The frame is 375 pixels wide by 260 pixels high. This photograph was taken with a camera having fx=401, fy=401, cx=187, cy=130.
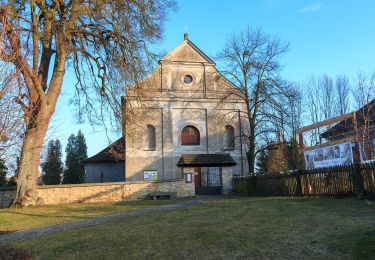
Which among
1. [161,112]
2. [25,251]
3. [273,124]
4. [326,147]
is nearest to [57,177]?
[161,112]

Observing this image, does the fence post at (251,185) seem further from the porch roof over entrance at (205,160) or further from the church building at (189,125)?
the church building at (189,125)

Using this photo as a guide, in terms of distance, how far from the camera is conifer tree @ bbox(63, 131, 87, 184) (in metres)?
54.7

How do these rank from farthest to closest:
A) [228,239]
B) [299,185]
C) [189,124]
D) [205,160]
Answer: [189,124]
[205,160]
[299,185]
[228,239]

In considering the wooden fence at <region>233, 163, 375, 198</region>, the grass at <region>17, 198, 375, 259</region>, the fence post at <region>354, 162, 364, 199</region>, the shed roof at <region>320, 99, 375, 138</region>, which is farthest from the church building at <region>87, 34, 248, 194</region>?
the grass at <region>17, 198, 375, 259</region>

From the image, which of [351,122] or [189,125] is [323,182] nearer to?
[351,122]

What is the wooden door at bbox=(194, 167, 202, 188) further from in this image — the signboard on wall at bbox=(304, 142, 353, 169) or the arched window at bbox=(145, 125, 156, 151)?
the signboard on wall at bbox=(304, 142, 353, 169)

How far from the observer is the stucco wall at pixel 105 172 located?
4097 centimetres

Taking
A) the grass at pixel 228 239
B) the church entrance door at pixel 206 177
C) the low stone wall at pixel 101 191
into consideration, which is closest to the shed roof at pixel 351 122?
the church entrance door at pixel 206 177

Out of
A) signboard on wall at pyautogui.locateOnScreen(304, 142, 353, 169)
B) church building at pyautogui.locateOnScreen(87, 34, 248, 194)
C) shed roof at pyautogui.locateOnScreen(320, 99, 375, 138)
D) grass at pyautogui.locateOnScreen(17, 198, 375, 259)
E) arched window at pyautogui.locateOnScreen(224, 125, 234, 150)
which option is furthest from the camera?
arched window at pyautogui.locateOnScreen(224, 125, 234, 150)

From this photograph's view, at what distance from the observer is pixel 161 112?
36.4 metres

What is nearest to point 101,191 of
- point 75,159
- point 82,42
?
point 82,42

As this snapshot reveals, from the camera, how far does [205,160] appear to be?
113 ft

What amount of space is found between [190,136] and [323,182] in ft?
66.7

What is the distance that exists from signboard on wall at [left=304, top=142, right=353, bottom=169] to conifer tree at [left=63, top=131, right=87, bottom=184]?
4094cm
